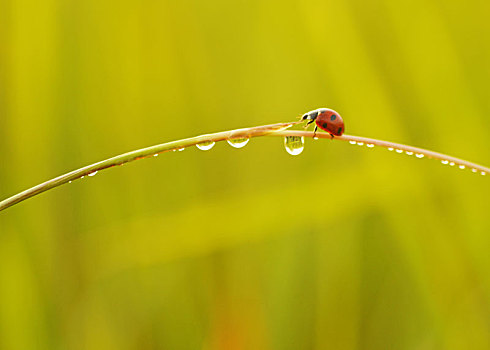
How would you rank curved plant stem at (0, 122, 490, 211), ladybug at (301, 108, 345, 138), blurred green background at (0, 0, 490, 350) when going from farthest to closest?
1. blurred green background at (0, 0, 490, 350)
2. ladybug at (301, 108, 345, 138)
3. curved plant stem at (0, 122, 490, 211)

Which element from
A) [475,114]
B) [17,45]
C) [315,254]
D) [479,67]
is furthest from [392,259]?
[17,45]

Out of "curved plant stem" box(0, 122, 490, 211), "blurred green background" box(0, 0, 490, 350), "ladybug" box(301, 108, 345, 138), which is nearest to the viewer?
"curved plant stem" box(0, 122, 490, 211)

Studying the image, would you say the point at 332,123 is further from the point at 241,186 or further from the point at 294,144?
the point at 241,186

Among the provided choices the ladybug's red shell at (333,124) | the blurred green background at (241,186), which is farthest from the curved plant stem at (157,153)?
the blurred green background at (241,186)

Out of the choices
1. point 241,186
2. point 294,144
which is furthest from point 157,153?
point 241,186

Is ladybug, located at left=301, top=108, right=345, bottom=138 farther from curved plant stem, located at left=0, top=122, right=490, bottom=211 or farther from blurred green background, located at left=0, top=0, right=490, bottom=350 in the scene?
blurred green background, located at left=0, top=0, right=490, bottom=350

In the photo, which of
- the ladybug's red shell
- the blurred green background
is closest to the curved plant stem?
the ladybug's red shell

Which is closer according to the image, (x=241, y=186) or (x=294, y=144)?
(x=294, y=144)

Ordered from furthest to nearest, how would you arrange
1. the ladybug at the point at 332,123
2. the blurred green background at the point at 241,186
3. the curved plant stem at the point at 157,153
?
the blurred green background at the point at 241,186 → the ladybug at the point at 332,123 → the curved plant stem at the point at 157,153

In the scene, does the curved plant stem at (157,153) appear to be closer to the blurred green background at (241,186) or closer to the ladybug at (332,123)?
the ladybug at (332,123)
